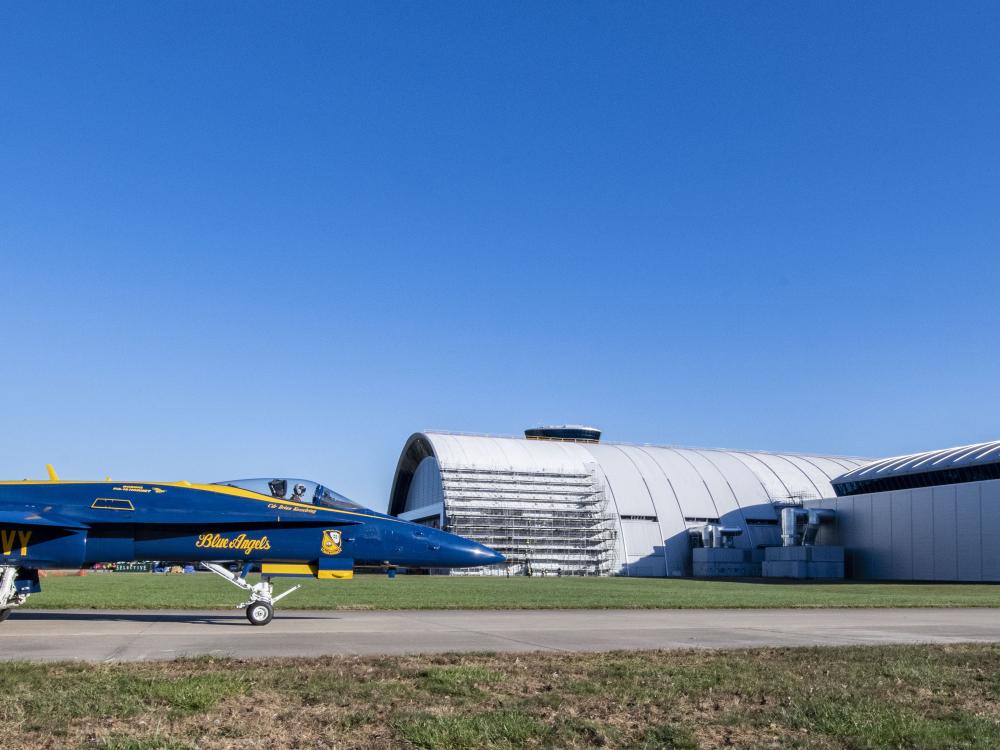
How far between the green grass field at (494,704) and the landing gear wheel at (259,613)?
6.18 meters

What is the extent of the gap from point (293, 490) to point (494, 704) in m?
11.0

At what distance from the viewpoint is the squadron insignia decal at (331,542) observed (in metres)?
18.3

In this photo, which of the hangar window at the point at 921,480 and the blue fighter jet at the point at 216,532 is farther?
the hangar window at the point at 921,480

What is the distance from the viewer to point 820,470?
3553 inches

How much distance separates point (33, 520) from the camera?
16812mm

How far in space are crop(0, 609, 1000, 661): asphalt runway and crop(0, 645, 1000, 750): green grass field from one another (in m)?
1.88

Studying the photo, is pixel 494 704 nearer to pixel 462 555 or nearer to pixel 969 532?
pixel 462 555

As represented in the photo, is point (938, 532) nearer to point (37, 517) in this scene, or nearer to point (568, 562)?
point (568, 562)

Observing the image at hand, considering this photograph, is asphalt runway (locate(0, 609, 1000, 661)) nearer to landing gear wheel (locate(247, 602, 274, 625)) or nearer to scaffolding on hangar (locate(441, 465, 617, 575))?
landing gear wheel (locate(247, 602, 274, 625))

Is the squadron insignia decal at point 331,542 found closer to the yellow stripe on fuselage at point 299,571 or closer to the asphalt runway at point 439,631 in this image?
the yellow stripe on fuselage at point 299,571

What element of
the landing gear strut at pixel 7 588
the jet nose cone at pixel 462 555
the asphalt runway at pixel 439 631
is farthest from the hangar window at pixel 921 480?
the landing gear strut at pixel 7 588

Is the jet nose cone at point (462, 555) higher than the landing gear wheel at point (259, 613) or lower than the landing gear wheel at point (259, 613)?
higher

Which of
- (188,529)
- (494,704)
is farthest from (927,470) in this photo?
(494,704)

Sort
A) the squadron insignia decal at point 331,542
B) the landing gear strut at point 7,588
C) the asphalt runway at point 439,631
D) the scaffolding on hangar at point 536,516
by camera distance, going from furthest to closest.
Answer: the scaffolding on hangar at point 536,516, the squadron insignia decal at point 331,542, the landing gear strut at point 7,588, the asphalt runway at point 439,631
